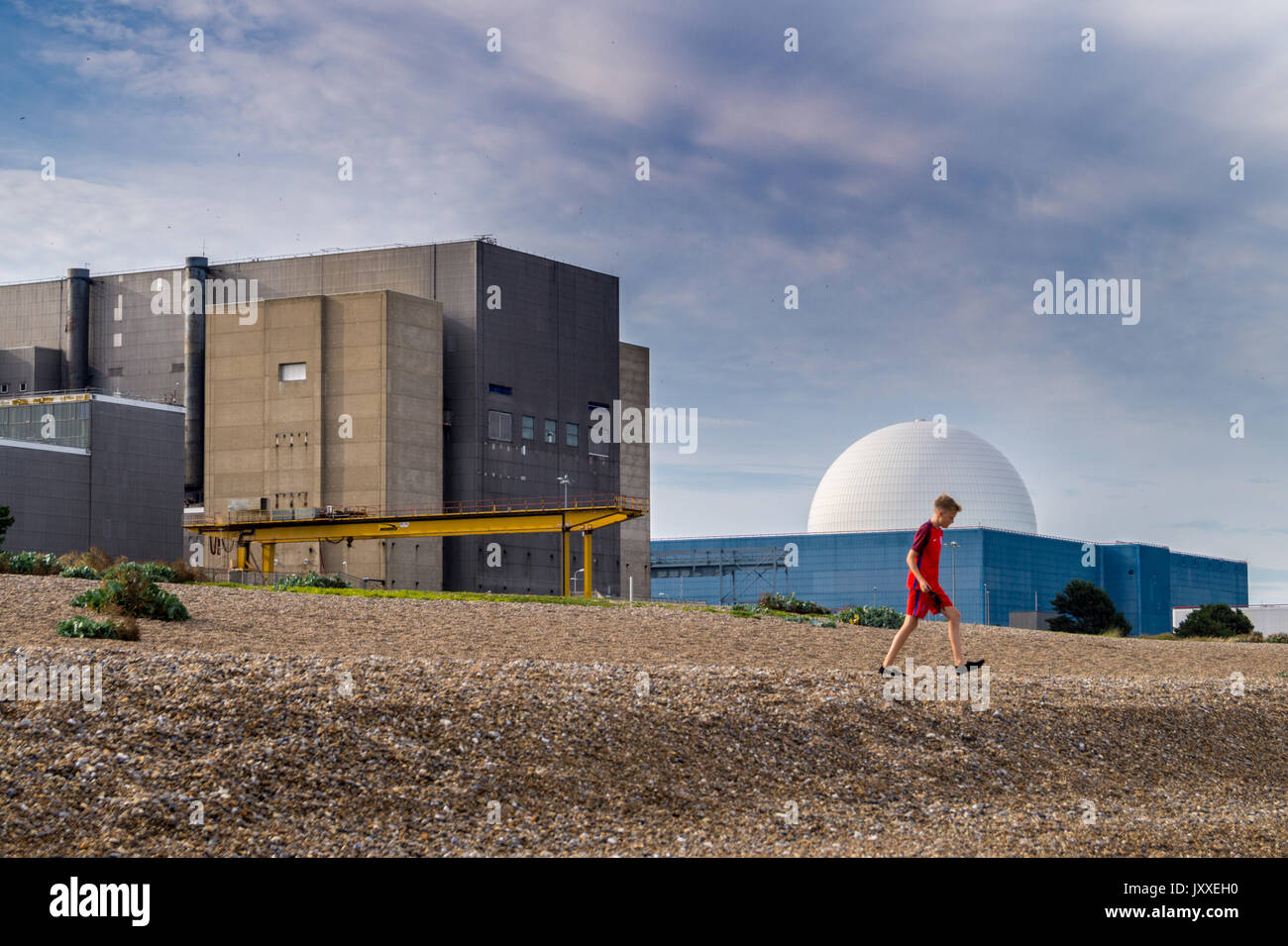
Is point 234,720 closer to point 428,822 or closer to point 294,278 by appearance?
point 428,822

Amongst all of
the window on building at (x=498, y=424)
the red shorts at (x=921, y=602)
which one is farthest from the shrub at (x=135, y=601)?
the window on building at (x=498, y=424)

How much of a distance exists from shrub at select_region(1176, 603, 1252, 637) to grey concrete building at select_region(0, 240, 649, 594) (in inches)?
1504

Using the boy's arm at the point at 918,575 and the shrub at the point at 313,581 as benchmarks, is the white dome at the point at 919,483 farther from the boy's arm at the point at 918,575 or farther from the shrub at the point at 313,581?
the boy's arm at the point at 918,575

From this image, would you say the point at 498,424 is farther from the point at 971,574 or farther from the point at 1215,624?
the point at 971,574

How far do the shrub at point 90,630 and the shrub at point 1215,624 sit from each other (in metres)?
73.4

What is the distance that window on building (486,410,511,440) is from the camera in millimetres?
83188

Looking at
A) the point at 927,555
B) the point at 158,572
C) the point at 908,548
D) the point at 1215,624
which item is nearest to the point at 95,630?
the point at 927,555

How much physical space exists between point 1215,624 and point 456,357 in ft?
163

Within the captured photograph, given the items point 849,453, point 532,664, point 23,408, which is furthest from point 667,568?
point 532,664

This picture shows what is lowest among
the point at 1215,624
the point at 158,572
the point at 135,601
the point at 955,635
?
the point at 1215,624

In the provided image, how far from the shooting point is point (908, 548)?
413 feet

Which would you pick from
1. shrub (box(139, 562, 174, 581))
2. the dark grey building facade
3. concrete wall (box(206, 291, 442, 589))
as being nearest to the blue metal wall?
concrete wall (box(206, 291, 442, 589))

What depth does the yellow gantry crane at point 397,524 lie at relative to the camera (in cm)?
6203

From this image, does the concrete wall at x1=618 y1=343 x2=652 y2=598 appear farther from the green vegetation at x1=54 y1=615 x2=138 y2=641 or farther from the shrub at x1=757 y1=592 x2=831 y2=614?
the green vegetation at x1=54 y1=615 x2=138 y2=641
